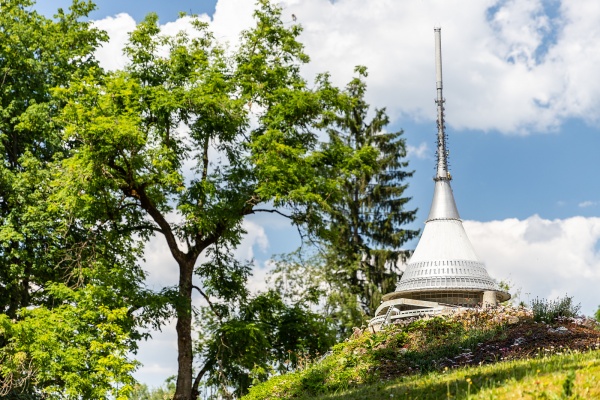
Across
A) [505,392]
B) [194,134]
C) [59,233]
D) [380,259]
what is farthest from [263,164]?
[505,392]

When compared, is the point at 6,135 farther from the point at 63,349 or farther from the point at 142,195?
the point at 63,349

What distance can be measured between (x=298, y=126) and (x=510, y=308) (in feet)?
→ 29.6

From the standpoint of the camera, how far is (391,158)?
34781mm

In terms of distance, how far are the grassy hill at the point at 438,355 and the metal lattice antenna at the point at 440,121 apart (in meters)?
10.1

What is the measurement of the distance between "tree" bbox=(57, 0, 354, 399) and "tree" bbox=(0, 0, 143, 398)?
0.97 metres

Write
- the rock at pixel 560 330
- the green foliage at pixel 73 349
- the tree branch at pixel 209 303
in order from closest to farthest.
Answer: the rock at pixel 560 330
the green foliage at pixel 73 349
the tree branch at pixel 209 303

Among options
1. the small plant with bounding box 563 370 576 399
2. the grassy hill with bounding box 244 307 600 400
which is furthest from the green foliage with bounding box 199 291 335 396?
the small plant with bounding box 563 370 576 399

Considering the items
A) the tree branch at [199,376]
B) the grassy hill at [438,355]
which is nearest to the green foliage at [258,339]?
the tree branch at [199,376]

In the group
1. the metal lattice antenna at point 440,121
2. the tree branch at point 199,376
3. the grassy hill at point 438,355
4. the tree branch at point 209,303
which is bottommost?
the grassy hill at point 438,355

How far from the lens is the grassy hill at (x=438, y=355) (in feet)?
38.1

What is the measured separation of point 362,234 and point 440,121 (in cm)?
643

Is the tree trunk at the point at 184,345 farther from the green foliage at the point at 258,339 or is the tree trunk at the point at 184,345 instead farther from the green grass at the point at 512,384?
the green grass at the point at 512,384

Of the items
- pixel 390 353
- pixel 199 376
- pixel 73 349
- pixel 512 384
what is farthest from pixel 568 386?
pixel 199 376

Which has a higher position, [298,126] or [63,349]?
[298,126]
